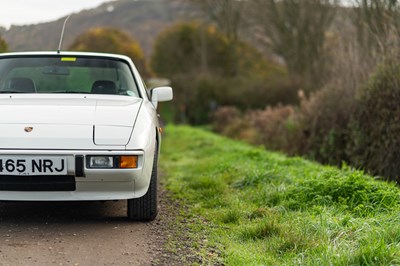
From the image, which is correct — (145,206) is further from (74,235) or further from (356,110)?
Answer: (356,110)

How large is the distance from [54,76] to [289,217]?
307 centimetres

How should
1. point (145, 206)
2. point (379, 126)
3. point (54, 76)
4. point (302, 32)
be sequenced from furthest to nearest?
point (302, 32) → point (379, 126) → point (54, 76) → point (145, 206)

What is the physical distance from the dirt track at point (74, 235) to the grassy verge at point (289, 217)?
0.42m

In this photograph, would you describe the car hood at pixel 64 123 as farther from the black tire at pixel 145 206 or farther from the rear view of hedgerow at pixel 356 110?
the rear view of hedgerow at pixel 356 110

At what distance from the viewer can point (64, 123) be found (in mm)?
4863

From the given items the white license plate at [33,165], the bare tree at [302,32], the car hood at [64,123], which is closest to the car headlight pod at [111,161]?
the car hood at [64,123]

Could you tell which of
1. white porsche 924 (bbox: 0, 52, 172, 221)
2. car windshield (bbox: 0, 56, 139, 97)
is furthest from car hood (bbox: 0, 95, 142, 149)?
car windshield (bbox: 0, 56, 139, 97)

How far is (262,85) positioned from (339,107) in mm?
16356

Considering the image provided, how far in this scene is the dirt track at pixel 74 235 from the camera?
160 inches

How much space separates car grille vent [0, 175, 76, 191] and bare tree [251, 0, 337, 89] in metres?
18.7

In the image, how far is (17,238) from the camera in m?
4.53

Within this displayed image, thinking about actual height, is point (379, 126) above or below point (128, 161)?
below

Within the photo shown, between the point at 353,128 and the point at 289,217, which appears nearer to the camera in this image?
the point at 289,217

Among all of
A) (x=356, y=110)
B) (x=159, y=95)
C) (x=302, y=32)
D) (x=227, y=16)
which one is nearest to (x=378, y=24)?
(x=356, y=110)
